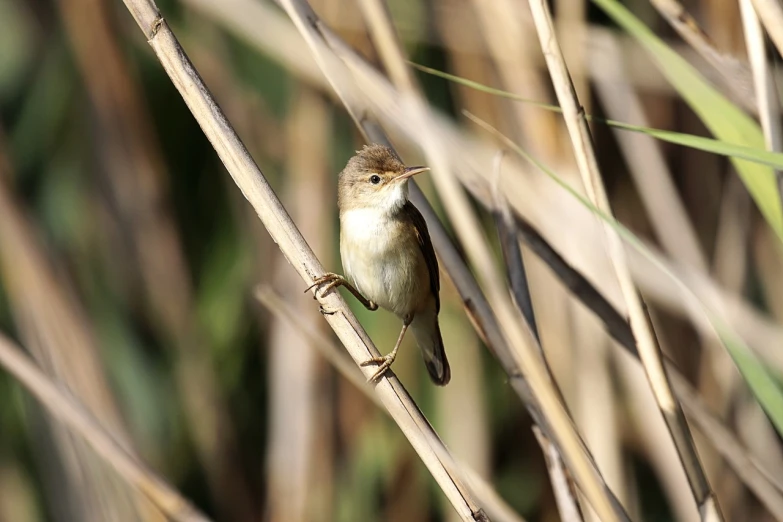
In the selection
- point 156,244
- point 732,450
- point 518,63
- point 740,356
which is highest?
point 156,244

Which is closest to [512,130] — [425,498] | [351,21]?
[351,21]

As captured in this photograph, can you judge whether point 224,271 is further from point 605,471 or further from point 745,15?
point 745,15

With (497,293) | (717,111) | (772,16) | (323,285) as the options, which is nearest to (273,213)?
(323,285)

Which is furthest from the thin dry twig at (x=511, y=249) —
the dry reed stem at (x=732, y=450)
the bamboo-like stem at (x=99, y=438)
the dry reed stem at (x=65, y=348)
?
the dry reed stem at (x=65, y=348)

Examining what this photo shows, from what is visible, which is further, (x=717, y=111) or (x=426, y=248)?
(x=426, y=248)

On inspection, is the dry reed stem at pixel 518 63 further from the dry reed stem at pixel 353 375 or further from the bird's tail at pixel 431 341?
the dry reed stem at pixel 353 375

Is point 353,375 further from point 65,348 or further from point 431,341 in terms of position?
point 65,348
